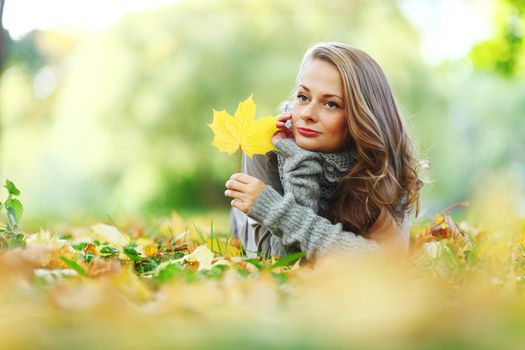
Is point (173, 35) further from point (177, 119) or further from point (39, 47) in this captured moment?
point (39, 47)

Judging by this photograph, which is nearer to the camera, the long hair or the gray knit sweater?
the gray knit sweater

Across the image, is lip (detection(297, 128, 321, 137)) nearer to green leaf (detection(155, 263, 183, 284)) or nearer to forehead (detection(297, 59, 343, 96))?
forehead (detection(297, 59, 343, 96))

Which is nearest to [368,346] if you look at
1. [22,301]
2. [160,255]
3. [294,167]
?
[22,301]

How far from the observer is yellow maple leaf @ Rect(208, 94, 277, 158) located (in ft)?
7.09

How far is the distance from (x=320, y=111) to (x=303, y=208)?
0.38m

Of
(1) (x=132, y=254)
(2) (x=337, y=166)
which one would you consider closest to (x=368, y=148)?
(2) (x=337, y=166)

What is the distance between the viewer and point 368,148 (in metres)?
2.28

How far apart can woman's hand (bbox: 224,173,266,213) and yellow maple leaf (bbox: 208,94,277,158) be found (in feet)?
0.43

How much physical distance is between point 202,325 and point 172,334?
11 centimetres

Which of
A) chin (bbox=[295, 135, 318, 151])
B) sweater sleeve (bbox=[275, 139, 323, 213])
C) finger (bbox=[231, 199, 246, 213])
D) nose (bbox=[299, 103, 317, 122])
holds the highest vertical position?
nose (bbox=[299, 103, 317, 122])

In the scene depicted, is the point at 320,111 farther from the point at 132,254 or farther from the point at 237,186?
the point at 132,254

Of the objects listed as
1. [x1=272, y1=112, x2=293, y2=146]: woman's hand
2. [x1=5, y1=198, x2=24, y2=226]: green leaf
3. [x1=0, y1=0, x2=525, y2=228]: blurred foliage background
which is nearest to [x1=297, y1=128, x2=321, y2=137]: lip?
[x1=272, y1=112, x2=293, y2=146]: woman's hand

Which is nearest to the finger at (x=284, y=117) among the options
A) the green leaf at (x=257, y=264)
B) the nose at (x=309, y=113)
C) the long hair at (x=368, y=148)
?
the nose at (x=309, y=113)

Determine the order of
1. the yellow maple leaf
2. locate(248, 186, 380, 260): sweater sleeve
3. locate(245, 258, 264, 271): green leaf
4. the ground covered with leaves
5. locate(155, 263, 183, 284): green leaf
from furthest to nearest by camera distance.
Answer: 1. the yellow maple leaf
2. locate(248, 186, 380, 260): sweater sleeve
3. locate(245, 258, 264, 271): green leaf
4. locate(155, 263, 183, 284): green leaf
5. the ground covered with leaves
